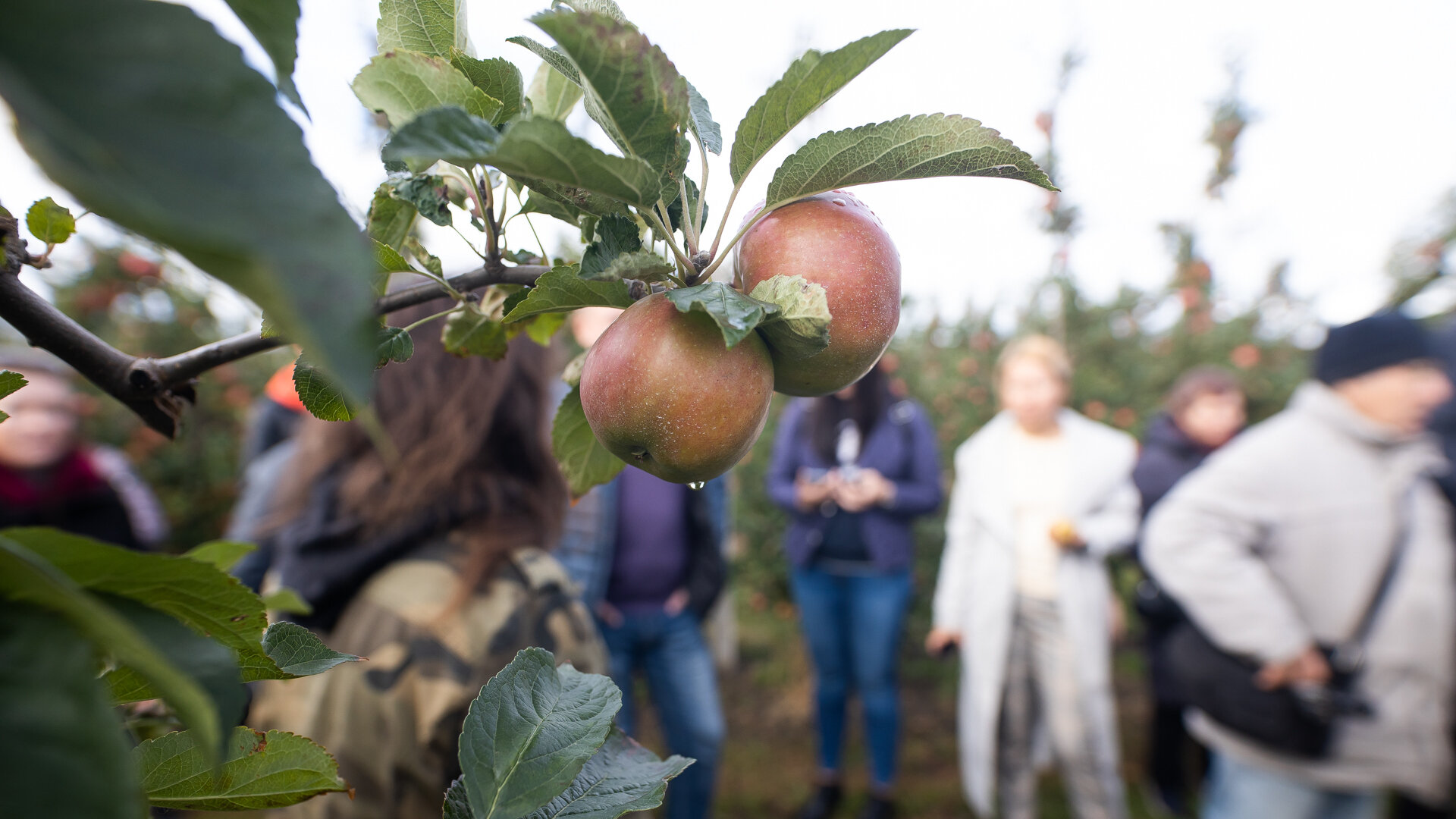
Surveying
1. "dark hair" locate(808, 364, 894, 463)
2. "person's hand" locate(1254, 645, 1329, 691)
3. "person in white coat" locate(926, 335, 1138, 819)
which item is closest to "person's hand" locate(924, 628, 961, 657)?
"person in white coat" locate(926, 335, 1138, 819)

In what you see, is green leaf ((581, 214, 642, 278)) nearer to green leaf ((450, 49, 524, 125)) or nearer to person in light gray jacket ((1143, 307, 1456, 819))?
green leaf ((450, 49, 524, 125))

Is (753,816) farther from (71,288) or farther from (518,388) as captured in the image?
(71,288)

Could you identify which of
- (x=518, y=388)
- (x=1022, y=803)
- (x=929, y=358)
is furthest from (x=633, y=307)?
(x=929, y=358)

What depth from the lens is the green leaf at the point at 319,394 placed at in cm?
44

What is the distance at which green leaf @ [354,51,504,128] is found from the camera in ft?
1.41

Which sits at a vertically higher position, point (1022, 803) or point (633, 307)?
point (633, 307)

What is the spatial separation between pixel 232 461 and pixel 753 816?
3.77m

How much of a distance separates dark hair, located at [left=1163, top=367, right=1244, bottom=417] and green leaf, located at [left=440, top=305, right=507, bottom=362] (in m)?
3.53

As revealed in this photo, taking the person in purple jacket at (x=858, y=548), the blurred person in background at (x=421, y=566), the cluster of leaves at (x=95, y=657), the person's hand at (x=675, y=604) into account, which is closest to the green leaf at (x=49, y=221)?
the cluster of leaves at (x=95, y=657)

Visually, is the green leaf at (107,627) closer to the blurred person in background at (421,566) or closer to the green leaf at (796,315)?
the green leaf at (796,315)

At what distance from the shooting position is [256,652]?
0.37 m

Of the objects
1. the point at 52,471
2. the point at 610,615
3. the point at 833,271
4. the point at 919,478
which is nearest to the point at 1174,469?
the point at 919,478

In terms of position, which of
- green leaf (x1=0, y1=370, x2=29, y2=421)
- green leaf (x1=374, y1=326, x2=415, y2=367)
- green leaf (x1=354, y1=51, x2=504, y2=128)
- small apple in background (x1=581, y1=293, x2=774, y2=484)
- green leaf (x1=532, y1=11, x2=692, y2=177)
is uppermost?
green leaf (x1=354, y1=51, x2=504, y2=128)

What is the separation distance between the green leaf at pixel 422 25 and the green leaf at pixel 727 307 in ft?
0.76
